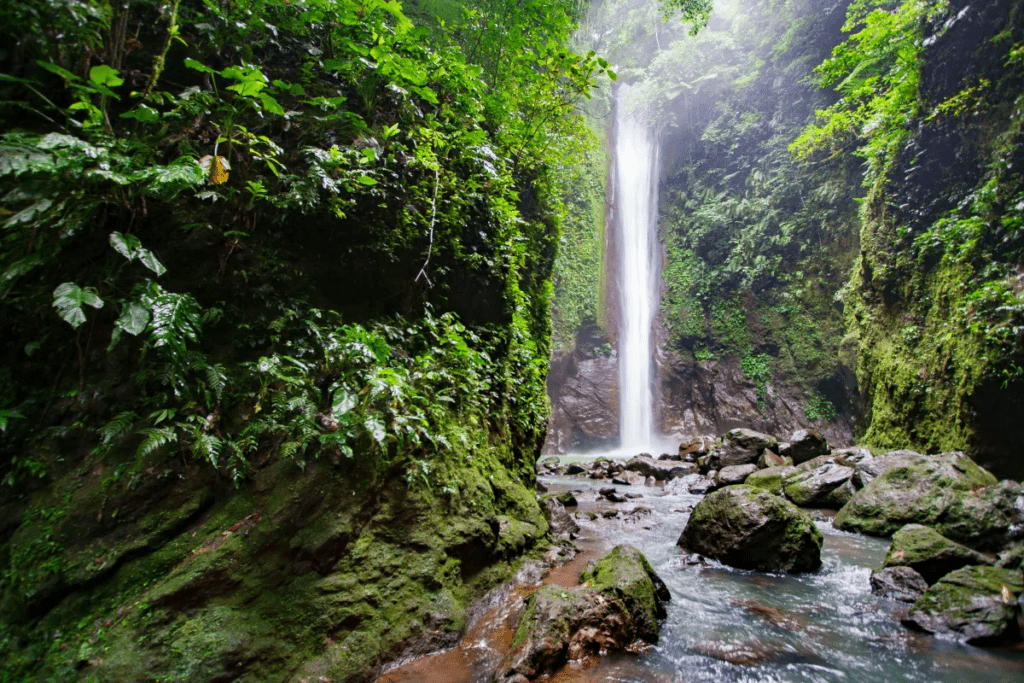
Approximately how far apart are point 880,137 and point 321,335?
12291mm

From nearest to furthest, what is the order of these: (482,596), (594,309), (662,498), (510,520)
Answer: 1. (482,596)
2. (510,520)
3. (662,498)
4. (594,309)

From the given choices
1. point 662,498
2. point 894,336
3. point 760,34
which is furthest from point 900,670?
point 760,34

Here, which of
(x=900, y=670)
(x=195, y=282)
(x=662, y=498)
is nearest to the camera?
(x=900, y=670)

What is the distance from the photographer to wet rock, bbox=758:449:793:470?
30.4 ft

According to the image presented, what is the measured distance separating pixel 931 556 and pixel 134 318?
6.17m

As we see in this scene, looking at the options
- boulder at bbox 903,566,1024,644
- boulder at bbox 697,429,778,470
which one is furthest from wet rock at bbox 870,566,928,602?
boulder at bbox 697,429,778,470

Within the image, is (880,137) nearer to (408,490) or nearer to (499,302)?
(499,302)

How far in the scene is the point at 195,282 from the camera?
2.97 m

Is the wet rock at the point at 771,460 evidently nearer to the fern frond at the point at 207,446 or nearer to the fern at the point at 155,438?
the fern frond at the point at 207,446

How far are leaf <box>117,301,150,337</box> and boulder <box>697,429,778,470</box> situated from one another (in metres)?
10.8

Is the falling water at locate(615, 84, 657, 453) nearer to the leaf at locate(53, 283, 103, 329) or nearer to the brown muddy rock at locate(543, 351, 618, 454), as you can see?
the brown muddy rock at locate(543, 351, 618, 454)

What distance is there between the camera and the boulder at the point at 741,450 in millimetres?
10156

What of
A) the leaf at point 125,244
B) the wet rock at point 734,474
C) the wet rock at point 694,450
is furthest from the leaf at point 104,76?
the wet rock at point 694,450

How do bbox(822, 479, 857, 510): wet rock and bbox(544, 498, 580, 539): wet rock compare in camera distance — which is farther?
bbox(822, 479, 857, 510): wet rock
